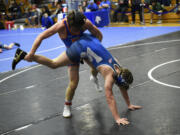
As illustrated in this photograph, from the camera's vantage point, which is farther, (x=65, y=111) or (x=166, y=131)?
(x=65, y=111)

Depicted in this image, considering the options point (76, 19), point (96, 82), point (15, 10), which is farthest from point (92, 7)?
point (76, 19)

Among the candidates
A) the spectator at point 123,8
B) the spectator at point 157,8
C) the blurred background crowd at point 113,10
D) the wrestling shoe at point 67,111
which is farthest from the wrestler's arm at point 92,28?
the spectator at point 123,8

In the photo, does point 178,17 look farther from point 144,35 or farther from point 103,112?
point 103,112

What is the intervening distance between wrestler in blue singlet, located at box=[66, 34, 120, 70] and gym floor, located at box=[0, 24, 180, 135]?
2.69ft

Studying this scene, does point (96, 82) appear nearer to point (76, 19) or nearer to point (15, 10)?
point (76, 19)

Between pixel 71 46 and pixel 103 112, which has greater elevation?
pixel 71 46

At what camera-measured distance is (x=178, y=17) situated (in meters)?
15.6

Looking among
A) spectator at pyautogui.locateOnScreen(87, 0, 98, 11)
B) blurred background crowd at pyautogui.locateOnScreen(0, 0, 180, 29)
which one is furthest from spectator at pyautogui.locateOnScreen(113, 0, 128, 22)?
spectator at pyautogui.locateOnScreen(87, 0, 98, 11)

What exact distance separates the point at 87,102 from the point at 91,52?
1.27 m

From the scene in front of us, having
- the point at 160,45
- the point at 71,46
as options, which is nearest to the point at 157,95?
the point at 71,46

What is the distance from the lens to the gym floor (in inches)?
160

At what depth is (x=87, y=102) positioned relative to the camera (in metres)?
5.12

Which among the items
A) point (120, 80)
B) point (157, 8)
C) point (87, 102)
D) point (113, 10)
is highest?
point (157, 8)

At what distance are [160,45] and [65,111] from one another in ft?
19.0
